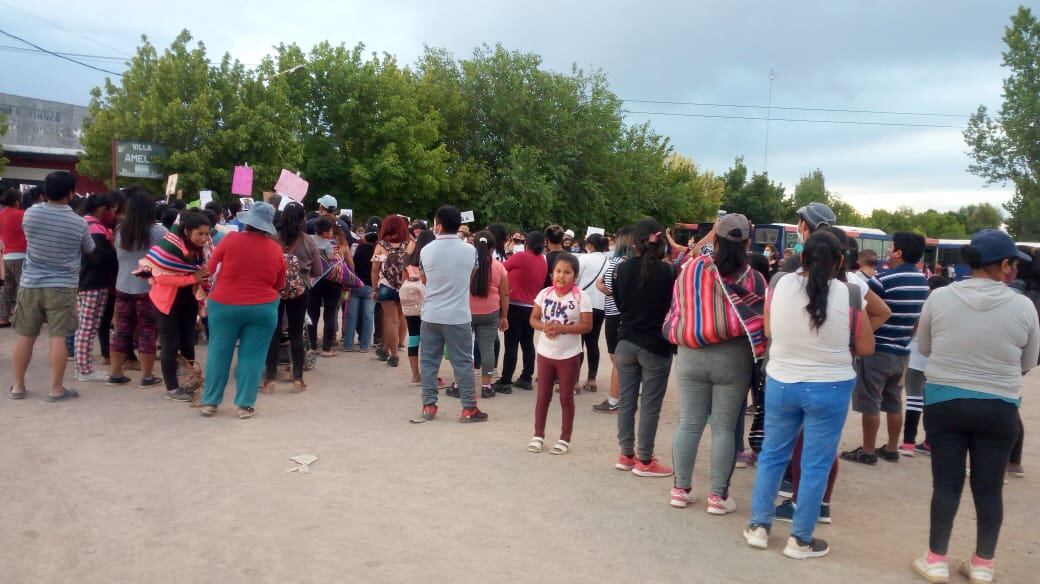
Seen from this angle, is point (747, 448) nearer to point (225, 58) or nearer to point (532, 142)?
point (225, 58)

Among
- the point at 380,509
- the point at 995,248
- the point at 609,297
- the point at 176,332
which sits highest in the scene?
the point at 995,248

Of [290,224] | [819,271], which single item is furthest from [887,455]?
[290,224]

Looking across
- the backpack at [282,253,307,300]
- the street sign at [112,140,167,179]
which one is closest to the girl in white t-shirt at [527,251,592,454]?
the backpack at [282,253,307,300]

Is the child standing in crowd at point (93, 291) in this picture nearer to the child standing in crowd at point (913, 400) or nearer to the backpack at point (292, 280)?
the backpack at point (292, 280)

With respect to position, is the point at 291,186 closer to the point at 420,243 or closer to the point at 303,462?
the point at 420,243

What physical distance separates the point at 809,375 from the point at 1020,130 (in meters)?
50.1

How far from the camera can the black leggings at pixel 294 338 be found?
8.39 m

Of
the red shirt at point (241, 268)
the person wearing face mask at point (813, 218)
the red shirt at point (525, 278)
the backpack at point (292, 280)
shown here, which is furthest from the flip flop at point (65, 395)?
the person wearing face mask at point (813, 218)

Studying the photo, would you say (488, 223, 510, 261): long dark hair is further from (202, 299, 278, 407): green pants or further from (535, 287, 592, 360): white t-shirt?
(202, 299, 278, 407): green pants

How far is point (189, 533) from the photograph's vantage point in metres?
4.48

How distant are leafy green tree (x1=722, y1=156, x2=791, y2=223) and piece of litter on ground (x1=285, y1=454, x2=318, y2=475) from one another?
185ft

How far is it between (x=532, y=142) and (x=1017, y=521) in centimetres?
3611

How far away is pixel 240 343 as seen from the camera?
23.4ft

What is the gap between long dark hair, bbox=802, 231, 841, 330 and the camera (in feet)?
14.4
